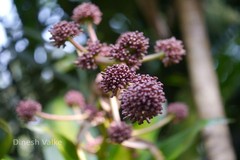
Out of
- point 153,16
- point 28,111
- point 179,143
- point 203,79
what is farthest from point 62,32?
point 153,16

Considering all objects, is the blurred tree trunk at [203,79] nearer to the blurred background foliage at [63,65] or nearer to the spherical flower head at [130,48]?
the blurred background foliage at [63,65]

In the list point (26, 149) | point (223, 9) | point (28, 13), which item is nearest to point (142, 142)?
point (26, 149)

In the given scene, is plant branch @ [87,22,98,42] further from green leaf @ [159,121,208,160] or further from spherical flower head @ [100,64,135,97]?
green leaf @ [159,121,208,160]

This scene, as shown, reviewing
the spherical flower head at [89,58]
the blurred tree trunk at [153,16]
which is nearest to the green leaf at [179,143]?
the spherical flower head at [89,58]

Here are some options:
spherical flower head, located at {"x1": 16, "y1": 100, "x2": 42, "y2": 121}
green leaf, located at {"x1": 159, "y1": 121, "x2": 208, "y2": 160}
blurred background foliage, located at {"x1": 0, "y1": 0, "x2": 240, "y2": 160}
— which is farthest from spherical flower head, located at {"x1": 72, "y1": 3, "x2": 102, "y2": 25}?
blurred background foliage, located at {"x1": 0, "y1": 0, "x2": 240, "y2": 160}

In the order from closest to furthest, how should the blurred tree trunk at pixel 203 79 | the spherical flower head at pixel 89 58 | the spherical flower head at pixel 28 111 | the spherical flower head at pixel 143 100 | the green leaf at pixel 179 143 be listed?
the spherical flower head at pixel 143 100 → the spherical flower head at pixel 89 58 → the spherical flower head at pixel 28 111 → the green leaf at pixel 179 143 → the blurred tree trunk at pixel 203 79
